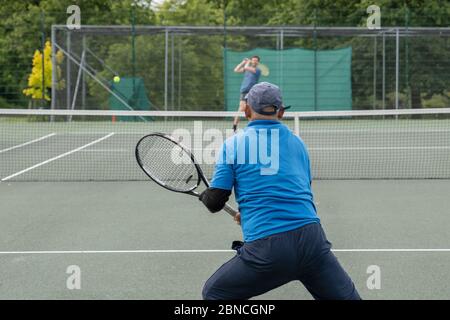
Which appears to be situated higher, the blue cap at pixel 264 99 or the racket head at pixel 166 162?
the blue cap at pixel 264 99

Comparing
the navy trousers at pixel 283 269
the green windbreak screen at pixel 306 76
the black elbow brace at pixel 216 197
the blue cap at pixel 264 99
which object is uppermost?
the green windbreak screen at pixel 306 76

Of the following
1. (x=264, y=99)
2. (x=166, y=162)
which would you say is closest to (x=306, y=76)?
(x=166, y=162)

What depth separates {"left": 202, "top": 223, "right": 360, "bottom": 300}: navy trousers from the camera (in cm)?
432

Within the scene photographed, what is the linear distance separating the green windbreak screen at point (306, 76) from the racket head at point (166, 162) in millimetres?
19365

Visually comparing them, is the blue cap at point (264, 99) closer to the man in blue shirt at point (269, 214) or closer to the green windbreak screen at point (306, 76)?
the man in blue shirt at point (269, 214)

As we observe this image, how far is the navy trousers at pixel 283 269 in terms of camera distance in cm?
432

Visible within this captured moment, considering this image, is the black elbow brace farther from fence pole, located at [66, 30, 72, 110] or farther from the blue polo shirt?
fence pole, located at [66, 30, 72, 110]

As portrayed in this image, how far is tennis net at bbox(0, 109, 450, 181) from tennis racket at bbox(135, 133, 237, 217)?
6.45m

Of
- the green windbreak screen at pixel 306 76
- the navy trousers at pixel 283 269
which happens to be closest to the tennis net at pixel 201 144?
the green windbreak screen at pixel 306 76

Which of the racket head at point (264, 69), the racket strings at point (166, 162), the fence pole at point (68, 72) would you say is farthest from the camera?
the fence pole at point (68, 72)

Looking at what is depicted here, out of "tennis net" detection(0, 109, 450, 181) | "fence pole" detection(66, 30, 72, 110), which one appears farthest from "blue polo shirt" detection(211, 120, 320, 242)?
"fence pole" detection(66, 30, 72, 110)

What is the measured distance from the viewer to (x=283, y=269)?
432 cm

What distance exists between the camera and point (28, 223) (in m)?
9.55
